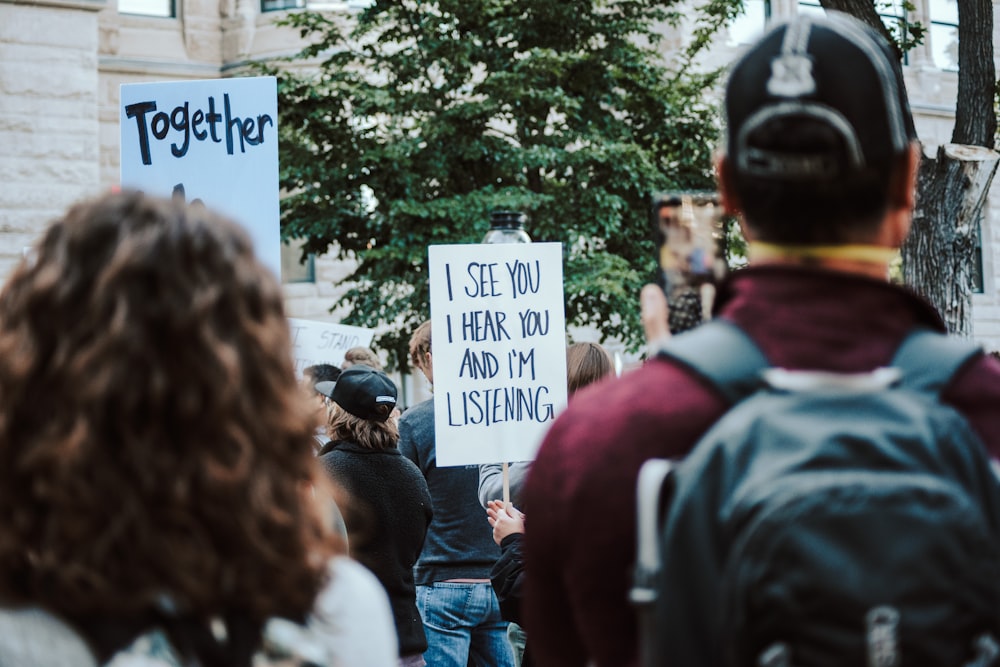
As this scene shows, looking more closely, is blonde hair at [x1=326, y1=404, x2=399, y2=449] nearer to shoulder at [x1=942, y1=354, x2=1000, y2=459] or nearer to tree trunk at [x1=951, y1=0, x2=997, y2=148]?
shoulder at [x1=942, y1=354, x2=1000, y2=459]

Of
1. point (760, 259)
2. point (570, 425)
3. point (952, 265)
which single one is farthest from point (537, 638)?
point (952, 265)

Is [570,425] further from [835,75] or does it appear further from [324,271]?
[324,271]

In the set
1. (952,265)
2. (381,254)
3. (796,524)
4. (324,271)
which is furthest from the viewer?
(324,271)

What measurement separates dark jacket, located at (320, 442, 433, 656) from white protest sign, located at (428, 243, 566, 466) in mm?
735

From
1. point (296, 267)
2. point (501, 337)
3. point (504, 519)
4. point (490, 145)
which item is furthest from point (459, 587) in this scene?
point (296, 267)

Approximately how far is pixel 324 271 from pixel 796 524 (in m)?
18.9

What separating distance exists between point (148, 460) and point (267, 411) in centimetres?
16

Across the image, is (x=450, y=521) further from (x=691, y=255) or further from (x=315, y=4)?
(x=315, y=4)

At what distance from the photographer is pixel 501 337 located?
655 cm

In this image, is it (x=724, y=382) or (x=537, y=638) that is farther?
(x=537, y=638)

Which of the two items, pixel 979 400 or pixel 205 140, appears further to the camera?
pixel 205 140

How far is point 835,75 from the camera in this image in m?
1.73

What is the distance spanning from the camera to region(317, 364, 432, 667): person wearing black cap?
18.3 ft

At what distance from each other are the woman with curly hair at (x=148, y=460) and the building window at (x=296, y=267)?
1887cm
